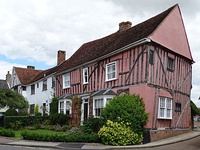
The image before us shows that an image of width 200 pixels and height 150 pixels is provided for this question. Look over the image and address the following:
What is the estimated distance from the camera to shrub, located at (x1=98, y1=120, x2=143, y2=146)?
14.5 meters

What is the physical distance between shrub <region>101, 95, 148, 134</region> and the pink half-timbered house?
0.78m

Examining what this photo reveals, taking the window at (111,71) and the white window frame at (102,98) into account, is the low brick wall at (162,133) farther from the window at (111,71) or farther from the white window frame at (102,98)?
the window at (111,71)

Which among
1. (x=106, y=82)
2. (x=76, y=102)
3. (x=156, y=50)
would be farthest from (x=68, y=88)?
(x=156, y=50)

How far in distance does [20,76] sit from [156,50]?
26758mm

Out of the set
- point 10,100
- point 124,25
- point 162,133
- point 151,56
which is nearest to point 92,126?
point 162,133

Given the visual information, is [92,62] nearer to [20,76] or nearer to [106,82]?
[106,82]

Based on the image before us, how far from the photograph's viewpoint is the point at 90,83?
71.4ft

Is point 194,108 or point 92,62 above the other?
point 92,62

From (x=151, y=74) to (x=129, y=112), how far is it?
3.00 m

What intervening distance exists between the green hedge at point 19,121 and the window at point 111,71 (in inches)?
345

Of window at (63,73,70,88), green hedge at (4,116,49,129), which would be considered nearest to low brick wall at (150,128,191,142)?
window at (63,73,70,88)

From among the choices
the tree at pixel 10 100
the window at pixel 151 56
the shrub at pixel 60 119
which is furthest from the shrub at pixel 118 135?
the tree at pixel 10 100

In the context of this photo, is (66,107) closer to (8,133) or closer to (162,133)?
(8,133)

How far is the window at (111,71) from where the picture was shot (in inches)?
758
